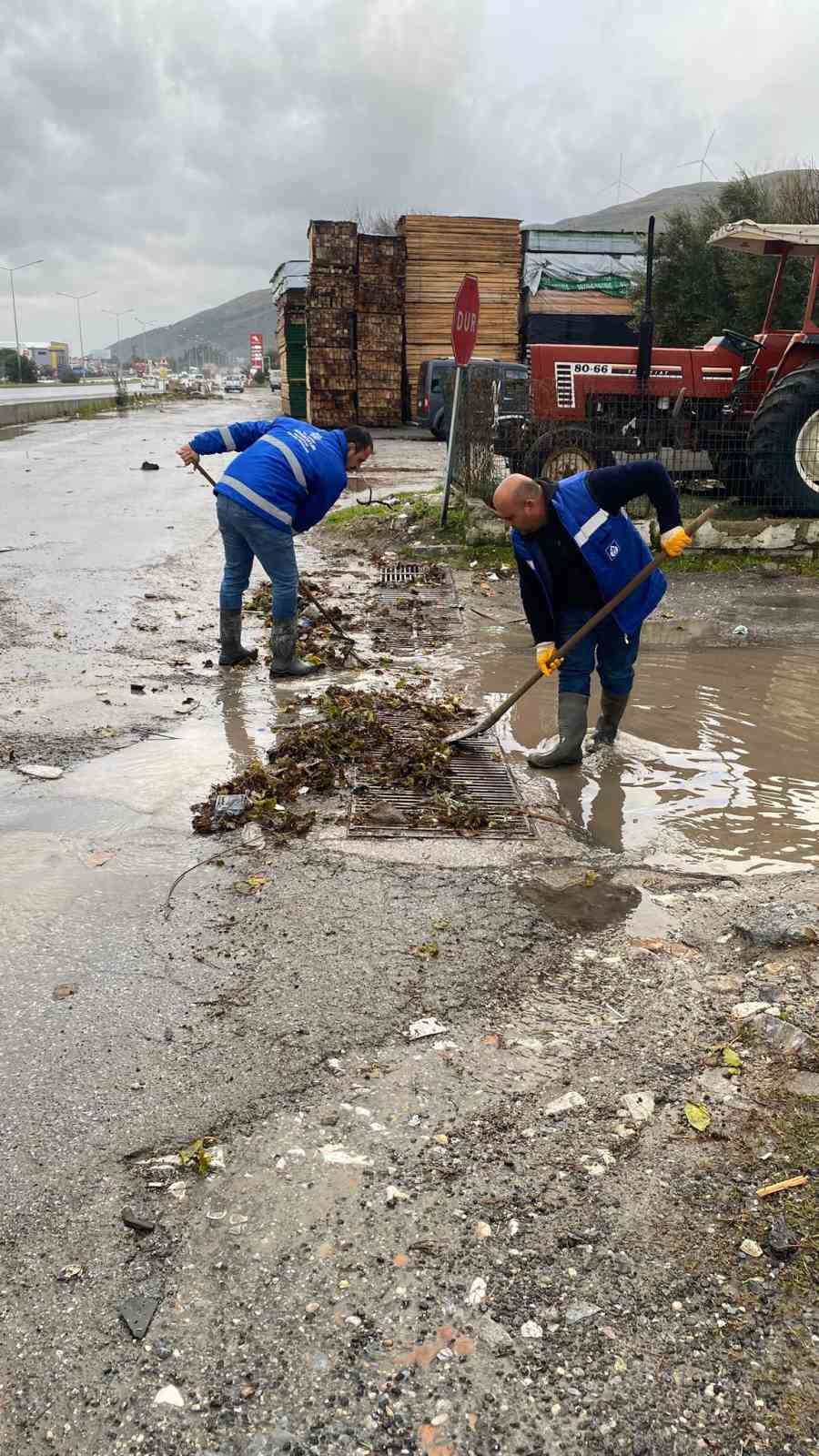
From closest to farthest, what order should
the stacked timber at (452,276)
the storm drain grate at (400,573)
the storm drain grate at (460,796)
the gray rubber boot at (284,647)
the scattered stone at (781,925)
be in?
the scattered stone at (781,925)
the storm drain grate at (460,796)
the gray rubber boot at (284,647)
the storm drain grate at (400,573)
the stacked timber at (452,276)

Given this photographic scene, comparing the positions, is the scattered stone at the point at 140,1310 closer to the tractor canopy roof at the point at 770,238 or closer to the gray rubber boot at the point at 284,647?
the gray rubber boot at the point at 284,647

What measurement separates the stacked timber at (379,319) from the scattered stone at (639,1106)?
21329 millimetres

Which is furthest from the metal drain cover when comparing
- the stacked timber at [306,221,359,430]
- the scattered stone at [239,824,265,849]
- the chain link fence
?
the stacked timber at [306,221,359,430]

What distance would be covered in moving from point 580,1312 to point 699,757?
11.2 feet

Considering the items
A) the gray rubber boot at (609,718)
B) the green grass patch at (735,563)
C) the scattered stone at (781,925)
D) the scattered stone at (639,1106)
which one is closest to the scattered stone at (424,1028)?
the scattered stone at (639,1106)

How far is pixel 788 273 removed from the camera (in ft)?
→ 60.1

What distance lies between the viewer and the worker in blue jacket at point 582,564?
4.54 m

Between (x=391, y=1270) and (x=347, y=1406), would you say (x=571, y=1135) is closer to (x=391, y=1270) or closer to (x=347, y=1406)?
(x=391, y=1270)

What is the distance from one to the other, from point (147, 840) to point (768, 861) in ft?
7.78

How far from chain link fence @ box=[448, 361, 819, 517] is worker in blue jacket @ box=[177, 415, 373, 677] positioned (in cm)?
394

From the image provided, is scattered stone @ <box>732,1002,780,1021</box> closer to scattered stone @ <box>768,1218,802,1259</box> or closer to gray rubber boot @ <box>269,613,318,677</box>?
scattered stone @ <box>768,1218,802,1259</box>

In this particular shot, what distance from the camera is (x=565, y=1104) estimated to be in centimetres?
256

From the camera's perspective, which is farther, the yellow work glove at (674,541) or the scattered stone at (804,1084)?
the yellow work glove at (674,541)

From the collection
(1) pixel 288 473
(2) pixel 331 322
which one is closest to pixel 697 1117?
(1) pixel 288 473
